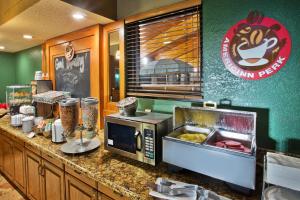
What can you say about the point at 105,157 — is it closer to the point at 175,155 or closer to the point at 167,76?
the point at 175,155

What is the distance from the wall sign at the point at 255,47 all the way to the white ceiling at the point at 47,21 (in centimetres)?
126

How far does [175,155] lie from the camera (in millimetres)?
1032

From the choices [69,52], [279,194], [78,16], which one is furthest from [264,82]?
[69,52]

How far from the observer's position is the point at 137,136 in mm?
1193

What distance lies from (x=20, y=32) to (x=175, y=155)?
248 cm

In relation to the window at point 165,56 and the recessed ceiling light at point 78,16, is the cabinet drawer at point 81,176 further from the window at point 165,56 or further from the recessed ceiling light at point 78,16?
the recessed ceiling light at point 78,16

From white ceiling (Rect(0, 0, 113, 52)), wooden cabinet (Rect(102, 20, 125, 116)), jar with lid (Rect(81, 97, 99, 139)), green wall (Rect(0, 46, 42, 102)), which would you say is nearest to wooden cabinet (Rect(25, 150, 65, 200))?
jar with lid (Rect(81, 97, 99, 139))

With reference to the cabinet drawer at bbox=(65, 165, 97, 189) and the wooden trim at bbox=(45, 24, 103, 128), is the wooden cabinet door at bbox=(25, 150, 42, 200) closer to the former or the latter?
the cabinet drawer at bbox=(65, 165, 97, 189)

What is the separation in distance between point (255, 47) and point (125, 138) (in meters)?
1.08

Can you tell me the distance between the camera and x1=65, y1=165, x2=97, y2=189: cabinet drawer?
1.16m

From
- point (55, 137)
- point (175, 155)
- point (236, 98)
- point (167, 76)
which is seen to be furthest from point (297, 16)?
point (55, 137)

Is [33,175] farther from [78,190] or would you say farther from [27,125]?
[78,190]

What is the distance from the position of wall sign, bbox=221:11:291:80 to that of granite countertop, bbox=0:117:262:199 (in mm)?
656

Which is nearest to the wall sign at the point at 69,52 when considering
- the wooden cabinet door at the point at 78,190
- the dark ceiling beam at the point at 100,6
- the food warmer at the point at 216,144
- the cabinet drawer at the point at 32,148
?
the dark ceiling beam at the point at 100,6
